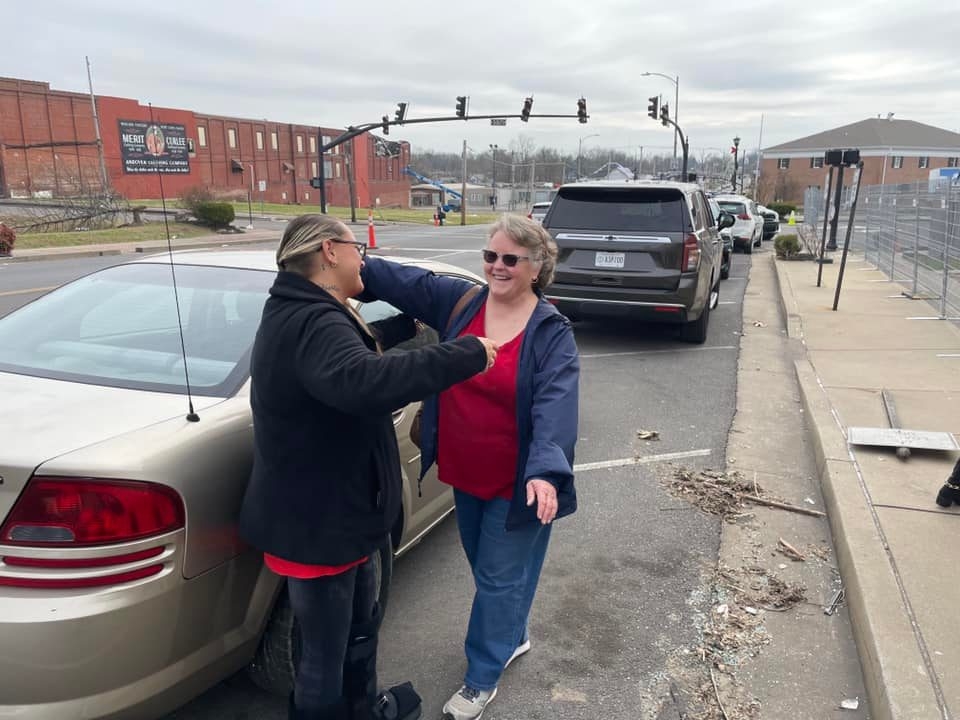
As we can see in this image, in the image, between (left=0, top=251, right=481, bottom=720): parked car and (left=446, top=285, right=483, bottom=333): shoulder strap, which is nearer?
(left=0, top=251, right=481, bottom=720): parked car

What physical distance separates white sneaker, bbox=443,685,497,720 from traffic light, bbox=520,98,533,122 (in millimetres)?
29978

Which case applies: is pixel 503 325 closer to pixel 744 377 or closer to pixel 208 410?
pixel 208 410

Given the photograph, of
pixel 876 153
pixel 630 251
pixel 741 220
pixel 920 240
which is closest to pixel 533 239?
pixel 630 251

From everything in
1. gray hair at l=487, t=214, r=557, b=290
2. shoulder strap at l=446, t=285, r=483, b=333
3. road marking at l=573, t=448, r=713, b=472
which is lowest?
road marking at l=573, t=448, r=713, b=472

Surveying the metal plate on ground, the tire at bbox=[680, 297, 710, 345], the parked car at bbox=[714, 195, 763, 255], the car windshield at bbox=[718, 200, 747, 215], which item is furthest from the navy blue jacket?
the car windshield at bbox=[718, 200, 747, 215]

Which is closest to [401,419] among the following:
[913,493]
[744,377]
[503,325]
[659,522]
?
[503,325]

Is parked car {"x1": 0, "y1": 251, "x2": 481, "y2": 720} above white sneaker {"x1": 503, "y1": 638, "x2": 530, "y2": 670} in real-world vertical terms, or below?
above

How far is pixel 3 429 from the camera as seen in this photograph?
212 cm

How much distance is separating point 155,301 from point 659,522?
2957mm

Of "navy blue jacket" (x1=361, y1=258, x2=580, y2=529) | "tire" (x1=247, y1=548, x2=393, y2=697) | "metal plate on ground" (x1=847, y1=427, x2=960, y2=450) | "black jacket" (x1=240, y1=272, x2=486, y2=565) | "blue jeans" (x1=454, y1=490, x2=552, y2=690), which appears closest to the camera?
"black jacket" (x1=240, y1=272, x2=486, y2=565)

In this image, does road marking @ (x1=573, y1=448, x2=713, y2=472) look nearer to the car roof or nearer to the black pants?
the car roof

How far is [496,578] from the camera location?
2631 mm

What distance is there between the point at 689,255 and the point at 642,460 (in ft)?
11.4

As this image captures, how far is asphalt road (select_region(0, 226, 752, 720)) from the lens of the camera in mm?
2826
